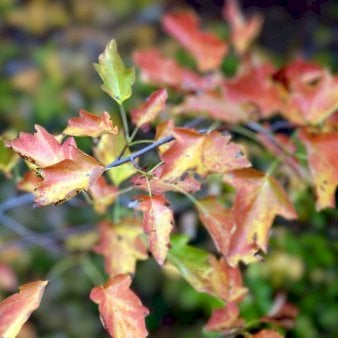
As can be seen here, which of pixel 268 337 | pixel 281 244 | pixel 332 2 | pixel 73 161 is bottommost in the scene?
pixel 281 244

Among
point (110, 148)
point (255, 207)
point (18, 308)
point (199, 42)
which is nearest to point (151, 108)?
point (110, 148)

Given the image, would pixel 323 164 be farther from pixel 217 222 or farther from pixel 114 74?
pixel 114 74

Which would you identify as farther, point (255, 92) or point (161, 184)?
point (255, 92)

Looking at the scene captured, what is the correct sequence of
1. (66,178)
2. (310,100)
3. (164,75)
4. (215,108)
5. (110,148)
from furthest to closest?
(164,75), (215,108), (310,100), (110,148), (66,178)

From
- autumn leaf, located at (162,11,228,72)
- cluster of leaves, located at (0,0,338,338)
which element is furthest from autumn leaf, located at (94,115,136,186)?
autumn leaf, located at (162,11,228,72)

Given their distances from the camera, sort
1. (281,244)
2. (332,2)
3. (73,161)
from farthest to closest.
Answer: (332,2)
(281,244)
(73,161)

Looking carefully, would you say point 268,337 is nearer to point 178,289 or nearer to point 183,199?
point 183,199

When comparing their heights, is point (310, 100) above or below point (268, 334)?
above

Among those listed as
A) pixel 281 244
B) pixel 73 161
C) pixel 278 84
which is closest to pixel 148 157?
pixel 278 84
